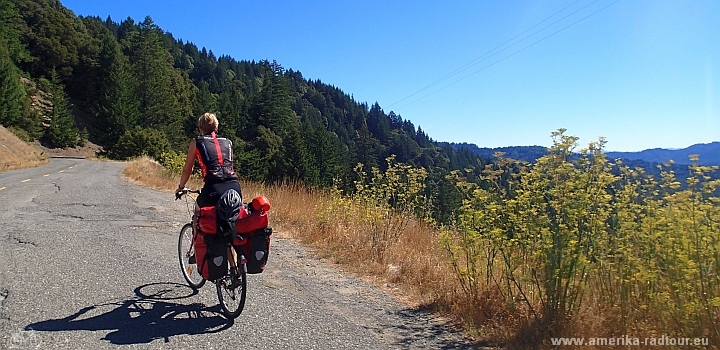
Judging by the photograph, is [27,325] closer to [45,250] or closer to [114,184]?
[45,250]

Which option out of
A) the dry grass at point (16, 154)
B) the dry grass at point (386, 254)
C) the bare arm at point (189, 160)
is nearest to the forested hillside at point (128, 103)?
the dry grass at point (16, 154)

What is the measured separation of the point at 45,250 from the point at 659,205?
6.91m

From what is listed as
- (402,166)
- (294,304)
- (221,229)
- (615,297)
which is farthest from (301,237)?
(615,297)

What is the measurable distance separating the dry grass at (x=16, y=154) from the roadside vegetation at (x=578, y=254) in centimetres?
2888

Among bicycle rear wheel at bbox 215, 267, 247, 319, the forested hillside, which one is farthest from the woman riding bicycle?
the forested hillside

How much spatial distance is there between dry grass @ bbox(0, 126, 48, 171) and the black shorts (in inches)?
1075

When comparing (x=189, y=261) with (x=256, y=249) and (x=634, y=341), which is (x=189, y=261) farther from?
(x=634, y=341)

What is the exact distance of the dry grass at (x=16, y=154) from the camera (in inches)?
1131

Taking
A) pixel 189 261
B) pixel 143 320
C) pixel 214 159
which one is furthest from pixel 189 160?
pixel 143 320

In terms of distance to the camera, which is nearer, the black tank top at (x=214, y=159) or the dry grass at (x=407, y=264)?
the dry grass at (x=407, y=264)

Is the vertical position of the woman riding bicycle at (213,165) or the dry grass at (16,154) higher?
the dry grass at (16,154)

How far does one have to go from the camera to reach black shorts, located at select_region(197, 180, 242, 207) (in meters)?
4.55

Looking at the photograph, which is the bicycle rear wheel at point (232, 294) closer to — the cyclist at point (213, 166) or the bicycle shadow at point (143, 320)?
the bicycle shadow at point (143, 320)

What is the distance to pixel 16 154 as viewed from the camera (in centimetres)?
3266
